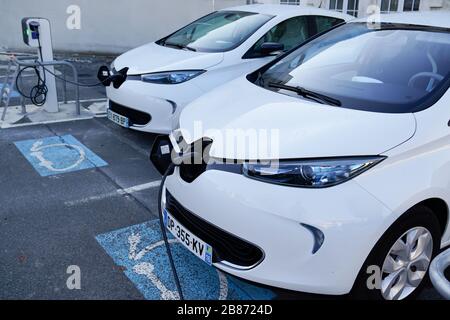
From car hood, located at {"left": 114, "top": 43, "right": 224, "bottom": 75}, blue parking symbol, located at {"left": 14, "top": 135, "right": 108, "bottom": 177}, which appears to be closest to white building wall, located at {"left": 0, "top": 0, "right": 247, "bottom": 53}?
car hood, located at {"left": 114, "top": 43, "right": 224, "bottom": 75}

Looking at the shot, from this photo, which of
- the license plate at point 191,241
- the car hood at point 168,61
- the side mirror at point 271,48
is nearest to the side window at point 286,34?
the side mirror at point 271,48

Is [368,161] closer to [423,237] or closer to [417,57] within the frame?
[423,237]

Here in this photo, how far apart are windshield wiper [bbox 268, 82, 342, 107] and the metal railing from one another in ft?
4.19

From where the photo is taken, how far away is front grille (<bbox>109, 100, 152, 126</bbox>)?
15.9 ft

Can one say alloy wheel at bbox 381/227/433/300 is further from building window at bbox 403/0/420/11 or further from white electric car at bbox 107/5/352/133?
building window at bbox 403/0/420/11

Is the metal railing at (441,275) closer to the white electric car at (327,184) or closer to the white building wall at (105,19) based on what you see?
the white electric car at (327,184)

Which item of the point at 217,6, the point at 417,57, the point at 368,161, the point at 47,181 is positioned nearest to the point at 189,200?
the point at 368,161

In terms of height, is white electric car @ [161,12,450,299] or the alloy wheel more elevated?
white electric car @ [161,12,450,299]

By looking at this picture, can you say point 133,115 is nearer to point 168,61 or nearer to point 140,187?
point 168,61

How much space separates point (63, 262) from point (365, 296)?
197cm

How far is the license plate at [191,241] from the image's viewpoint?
2.52 meters

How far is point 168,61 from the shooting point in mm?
4957
